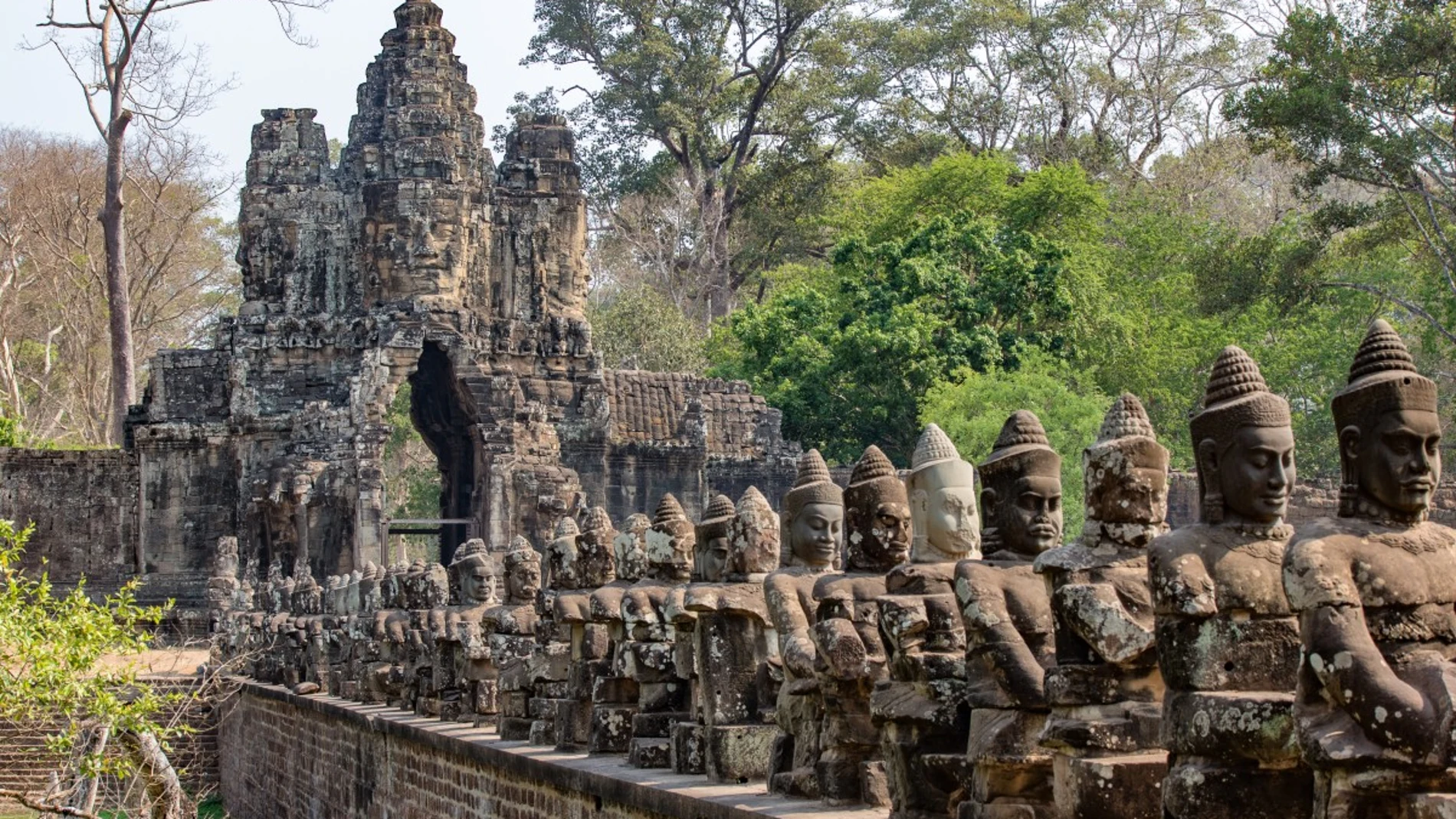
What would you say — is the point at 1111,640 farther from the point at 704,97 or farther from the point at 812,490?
the point at 704,97

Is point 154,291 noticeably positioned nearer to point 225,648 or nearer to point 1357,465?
point 225,648

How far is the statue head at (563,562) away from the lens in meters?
13.4

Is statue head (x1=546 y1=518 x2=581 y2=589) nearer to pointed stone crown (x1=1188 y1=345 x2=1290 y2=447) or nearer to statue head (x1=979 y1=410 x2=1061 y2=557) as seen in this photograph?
statue head (x1=979 y1=410 x2=1061 y2=557)

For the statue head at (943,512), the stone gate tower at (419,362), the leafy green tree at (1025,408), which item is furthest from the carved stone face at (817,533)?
the stone gate tower at (419,362)

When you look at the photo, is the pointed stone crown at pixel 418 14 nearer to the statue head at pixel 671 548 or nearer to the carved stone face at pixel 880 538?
the statue head at pixel 671 548

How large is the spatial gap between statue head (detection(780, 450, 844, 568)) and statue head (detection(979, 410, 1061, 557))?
203 cm

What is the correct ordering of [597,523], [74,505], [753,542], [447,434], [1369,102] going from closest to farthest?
[753,542], [597,523], [1369,102], [74,505], [447,434]

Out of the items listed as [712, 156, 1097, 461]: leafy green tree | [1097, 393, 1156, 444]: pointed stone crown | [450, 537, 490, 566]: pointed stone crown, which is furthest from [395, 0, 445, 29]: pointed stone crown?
[1097, 393, 1156, 444]: pointed stone crown

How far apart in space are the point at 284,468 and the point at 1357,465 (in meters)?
26.7

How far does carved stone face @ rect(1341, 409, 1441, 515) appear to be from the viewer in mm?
5512

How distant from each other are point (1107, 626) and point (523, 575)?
8.85m

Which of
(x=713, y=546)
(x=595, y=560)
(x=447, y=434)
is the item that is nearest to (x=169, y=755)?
(x=595, y=560)

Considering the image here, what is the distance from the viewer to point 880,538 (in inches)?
358

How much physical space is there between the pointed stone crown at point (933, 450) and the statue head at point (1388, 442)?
3.17 meters
